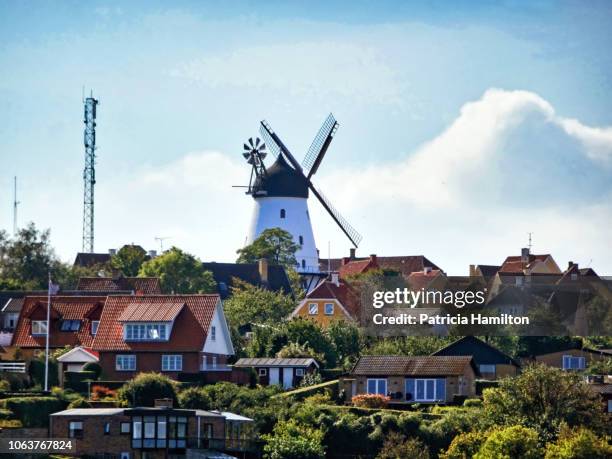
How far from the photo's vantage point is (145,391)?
90062 millimetres

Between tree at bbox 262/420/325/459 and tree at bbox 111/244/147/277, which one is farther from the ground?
tree at bbox 111/244/147/277

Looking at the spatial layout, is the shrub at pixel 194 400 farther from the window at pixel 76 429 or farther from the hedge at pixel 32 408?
the window at pixel 76 429

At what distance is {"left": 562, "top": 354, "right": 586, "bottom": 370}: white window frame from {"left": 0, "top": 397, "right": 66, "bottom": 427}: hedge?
3190 cm

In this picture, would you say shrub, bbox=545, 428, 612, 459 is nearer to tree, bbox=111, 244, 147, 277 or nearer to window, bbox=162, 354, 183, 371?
window, bbox=162, 354, 183, 371

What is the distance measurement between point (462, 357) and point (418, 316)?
2310 centimetres

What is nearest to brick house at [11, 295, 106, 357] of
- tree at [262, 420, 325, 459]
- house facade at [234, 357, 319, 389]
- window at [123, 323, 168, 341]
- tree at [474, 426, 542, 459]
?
window at [123, 323, 168, 341]

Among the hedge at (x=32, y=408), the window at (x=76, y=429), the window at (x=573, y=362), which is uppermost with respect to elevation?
the window at (x=573, y=362)

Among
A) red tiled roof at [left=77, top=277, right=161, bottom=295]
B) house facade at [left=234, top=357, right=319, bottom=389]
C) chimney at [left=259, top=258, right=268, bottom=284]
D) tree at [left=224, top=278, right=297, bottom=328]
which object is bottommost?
house facade at [left=234, top=357, right=319, bottom=389]

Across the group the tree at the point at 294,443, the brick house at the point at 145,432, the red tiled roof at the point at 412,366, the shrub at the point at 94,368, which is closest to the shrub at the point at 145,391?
the brick house at the point at 145,432

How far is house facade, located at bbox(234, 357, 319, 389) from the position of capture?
98875 mm

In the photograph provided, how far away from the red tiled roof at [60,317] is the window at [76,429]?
64.2 ft

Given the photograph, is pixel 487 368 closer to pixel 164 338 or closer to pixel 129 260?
pixel 164 338

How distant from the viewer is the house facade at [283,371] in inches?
3893

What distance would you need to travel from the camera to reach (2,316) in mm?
119188
